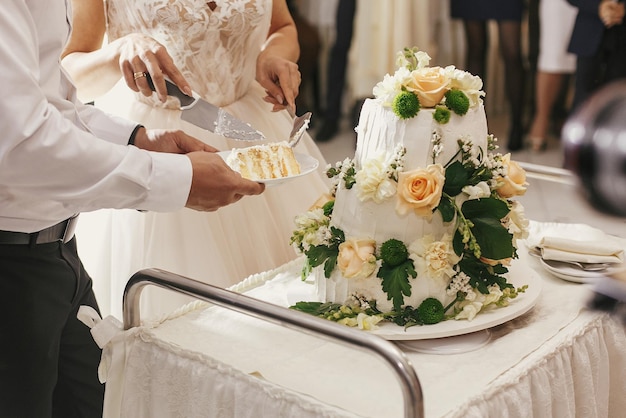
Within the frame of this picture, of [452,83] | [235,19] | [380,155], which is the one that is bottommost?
[380,155]

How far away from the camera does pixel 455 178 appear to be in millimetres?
1390

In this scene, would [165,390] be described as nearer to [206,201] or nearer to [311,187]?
[206,201]

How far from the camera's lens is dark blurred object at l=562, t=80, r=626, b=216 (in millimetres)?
864

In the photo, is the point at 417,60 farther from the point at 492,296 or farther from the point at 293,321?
the point at 293,321

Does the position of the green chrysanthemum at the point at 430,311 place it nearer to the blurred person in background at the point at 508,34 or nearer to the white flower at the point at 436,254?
the white flower at the point at 436,254

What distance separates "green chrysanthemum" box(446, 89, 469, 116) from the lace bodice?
828 mm

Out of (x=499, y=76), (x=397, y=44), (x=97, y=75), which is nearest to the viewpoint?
(x=97, y=75)

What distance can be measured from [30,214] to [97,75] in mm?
649

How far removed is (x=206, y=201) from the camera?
144 cm

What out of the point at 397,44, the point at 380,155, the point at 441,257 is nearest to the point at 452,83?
the point at 380,155

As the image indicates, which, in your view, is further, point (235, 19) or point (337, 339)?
point (235, 19)

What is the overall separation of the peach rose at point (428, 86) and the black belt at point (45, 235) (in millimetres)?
690

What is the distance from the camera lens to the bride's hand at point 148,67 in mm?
1778

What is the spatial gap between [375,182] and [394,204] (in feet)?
0.17
